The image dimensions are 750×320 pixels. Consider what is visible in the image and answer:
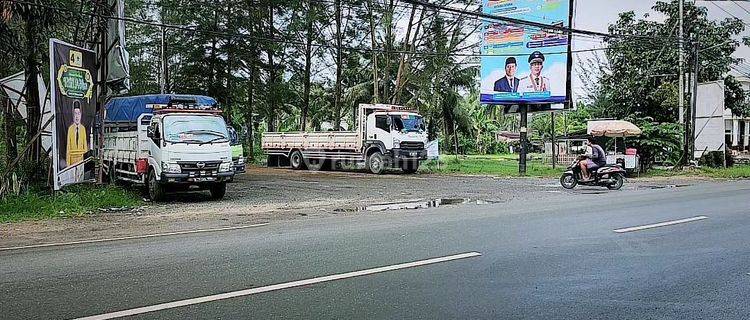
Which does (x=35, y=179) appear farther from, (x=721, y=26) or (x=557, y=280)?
(x=721, y=26)

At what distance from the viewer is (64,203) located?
1444 cm

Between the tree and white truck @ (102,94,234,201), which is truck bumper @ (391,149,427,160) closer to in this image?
white truck @ (102,94,234,201)

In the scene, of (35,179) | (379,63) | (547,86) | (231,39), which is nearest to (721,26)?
(547,86)

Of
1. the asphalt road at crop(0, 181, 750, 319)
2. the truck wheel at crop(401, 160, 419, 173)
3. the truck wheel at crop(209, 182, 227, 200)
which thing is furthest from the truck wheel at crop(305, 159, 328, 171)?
the asphalt road at crop(0, 181, 750, 319)

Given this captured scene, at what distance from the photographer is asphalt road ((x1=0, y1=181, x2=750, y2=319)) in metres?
5.37

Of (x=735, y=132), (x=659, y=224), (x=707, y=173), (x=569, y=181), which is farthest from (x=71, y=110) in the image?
(x=735, y=132)

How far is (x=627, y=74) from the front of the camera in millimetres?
38625

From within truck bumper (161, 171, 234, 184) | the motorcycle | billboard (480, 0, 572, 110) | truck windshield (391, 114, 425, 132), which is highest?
billboard (480, 0, 572, 110)

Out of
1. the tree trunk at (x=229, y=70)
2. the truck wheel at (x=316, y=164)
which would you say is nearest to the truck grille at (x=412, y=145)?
the truck wheel at (x=316, y=164)

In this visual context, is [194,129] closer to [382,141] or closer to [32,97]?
[32,97]

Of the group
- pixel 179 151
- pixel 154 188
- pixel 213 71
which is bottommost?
pixel 154 188

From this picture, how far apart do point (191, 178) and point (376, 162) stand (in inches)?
536

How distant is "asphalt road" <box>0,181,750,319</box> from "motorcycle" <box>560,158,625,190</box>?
899 cm

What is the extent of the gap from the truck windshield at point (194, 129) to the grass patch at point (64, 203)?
1884mm
